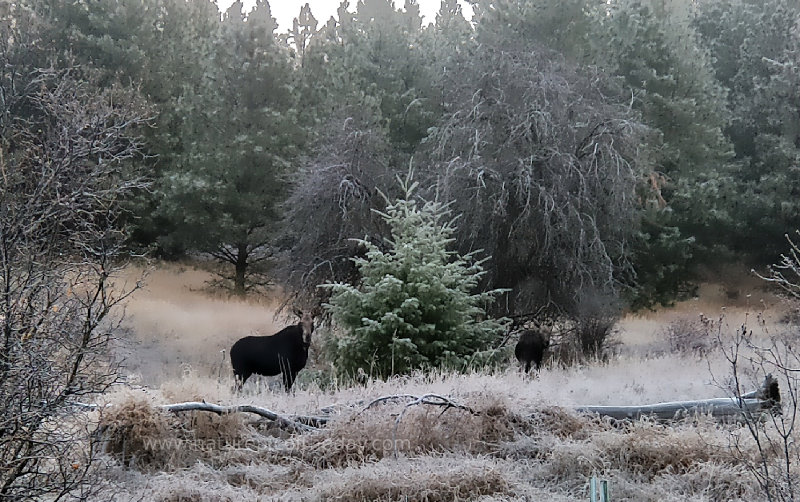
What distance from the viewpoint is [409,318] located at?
13.0 m

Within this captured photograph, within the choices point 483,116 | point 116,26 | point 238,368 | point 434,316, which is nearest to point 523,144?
point 483,116

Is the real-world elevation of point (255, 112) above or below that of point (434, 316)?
above

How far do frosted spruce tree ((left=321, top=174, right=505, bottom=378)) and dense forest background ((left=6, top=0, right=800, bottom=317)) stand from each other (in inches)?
144

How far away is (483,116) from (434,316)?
19.4 ft

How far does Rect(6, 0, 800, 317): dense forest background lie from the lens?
17234 mm

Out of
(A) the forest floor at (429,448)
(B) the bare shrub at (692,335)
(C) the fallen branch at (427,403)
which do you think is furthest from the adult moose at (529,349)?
(C) the fallen branch at (427,403)

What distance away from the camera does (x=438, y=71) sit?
853 inches

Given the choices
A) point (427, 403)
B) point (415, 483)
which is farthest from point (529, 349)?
point (415, 483)

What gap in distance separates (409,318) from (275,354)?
223 centimetres

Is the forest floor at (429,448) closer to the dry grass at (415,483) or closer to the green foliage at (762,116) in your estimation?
the dry grass at (415,483)

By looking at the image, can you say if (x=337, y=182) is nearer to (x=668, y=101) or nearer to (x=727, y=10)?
(x=668, y=101)

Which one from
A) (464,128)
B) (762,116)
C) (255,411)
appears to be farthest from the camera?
(762,116)

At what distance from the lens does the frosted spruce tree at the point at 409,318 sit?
12773 mm

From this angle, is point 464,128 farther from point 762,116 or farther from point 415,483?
point 762,116
